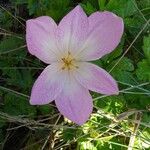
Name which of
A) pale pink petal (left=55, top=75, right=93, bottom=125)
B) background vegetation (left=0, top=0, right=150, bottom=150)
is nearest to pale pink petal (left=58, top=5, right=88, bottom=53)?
pale pink petal (left=55, top=75, right=93, bottom=125)

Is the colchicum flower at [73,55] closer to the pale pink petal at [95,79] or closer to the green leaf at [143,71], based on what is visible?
the pale pink petal at [95,79]

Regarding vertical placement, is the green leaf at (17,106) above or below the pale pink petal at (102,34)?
below

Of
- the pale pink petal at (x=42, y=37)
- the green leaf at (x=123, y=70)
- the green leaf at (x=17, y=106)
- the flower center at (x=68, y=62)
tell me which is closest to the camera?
the pale pink petal at (x=42, y=37)

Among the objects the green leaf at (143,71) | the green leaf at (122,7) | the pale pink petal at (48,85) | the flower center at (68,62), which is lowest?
the green leaf at (143,71)

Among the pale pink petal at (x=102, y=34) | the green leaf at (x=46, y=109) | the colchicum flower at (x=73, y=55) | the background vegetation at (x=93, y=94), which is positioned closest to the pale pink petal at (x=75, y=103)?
the colchicum flower at (x=73, y=55)

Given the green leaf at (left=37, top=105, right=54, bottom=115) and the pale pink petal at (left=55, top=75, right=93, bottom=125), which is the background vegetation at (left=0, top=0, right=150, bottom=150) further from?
the pale pink petal at (left=55, top=75, right=93, bottom=125)

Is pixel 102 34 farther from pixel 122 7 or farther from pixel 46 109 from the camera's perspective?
pixel 46 109

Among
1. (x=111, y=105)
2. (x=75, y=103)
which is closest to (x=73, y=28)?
(x=75, y=103)

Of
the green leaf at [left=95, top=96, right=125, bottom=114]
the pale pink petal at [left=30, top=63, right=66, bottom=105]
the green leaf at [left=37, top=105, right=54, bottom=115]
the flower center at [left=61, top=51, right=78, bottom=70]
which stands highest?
the flower center at [left=61, top=51, right=78, bottom=70]
